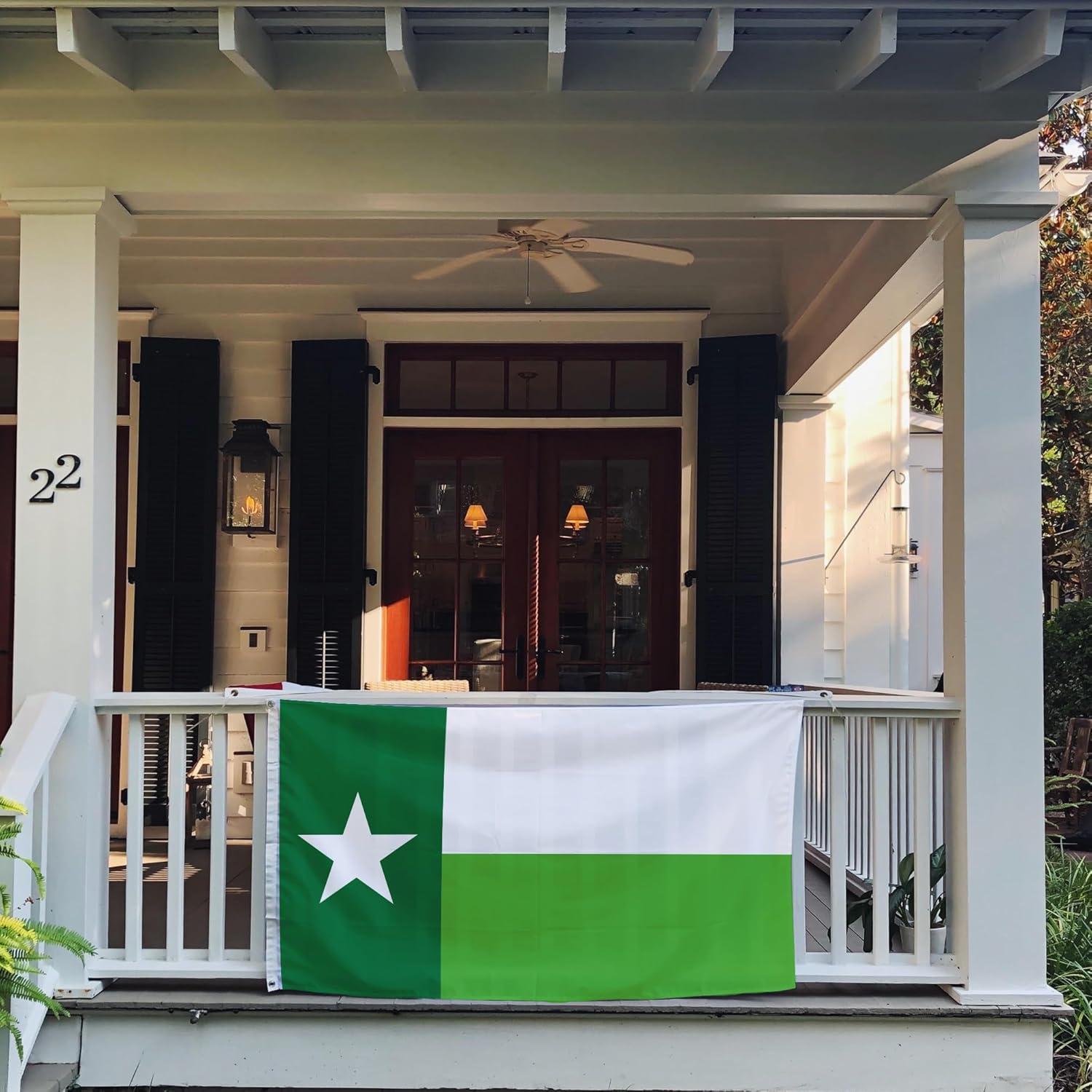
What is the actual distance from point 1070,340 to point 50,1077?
10.3m

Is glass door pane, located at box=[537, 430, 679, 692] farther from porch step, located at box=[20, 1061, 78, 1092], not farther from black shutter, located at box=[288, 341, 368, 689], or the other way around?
porch step, located at box=[20, 1061, 78, 1092]

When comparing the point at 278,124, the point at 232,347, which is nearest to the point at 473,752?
the point at 278,124

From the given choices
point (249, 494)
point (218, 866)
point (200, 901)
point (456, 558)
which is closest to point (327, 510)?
point (249, 494)

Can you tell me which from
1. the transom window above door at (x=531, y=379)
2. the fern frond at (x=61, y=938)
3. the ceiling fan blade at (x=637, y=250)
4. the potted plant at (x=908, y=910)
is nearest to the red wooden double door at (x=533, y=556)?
the transom window above door at (x=531, y=379)

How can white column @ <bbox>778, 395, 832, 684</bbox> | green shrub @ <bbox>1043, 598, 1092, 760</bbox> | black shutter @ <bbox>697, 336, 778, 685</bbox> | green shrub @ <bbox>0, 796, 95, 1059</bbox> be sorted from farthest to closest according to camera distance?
green shrub @ <bbox>1043, 598, 1092, 760</bbox>, white column @ <bbox>778, 395, 832, 684</bbox>, black shutter @ <bbox>697, 336, 778, 685</bbox>, green shrub @ <bbox>0, 796, 95, 1059</bbox>

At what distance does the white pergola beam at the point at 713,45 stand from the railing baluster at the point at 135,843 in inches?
94.1

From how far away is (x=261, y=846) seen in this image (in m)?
3.31

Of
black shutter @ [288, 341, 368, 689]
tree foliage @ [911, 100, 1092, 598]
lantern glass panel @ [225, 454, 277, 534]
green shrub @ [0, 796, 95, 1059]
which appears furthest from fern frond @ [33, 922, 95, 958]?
tree foliage @ [911, 100, 1092, 598]

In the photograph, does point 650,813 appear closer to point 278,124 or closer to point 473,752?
point 473,752

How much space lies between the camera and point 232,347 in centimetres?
548

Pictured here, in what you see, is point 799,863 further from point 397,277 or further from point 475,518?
point 397,277

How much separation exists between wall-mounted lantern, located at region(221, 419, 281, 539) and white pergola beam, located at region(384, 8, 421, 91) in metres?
2.49

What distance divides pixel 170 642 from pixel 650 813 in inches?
118

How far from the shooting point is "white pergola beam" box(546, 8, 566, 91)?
287 cm
